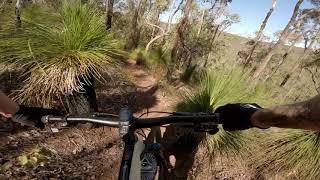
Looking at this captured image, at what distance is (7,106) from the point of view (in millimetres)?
1316

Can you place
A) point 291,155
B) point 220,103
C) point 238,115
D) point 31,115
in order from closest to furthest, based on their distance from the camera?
point 238,115 → point 31,115 → point 291,155 → point 220,103

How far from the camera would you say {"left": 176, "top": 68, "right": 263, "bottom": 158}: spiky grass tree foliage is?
13.8 feet

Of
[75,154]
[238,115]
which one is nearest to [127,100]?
[75,154]

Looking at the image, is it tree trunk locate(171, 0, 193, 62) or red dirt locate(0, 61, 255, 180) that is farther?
tree trunk locate(171, 0, 193, 62)

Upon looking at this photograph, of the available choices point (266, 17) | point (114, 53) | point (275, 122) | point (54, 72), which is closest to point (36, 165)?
point (54, 72)

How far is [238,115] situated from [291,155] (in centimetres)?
331

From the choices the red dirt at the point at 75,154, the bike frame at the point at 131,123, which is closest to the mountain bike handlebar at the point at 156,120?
the bike frame at the point at 131,123

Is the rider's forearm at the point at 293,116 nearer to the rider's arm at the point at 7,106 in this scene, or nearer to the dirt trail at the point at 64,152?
the rider's arm at the point at 7,106

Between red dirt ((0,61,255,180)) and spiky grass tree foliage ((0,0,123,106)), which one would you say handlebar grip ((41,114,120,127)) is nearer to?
red dirt ((0,61,255,180))

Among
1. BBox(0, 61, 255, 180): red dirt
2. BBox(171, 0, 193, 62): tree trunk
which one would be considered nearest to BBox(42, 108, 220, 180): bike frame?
BBox(0, 61, 255, 180): red dirt

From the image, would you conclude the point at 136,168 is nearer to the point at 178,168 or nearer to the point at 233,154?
the point at 178,168

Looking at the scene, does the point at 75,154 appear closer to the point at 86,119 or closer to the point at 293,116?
the point at 86,119

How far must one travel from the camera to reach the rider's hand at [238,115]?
3.86 feet

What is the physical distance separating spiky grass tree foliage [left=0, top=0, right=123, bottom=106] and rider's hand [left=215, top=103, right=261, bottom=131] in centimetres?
256
